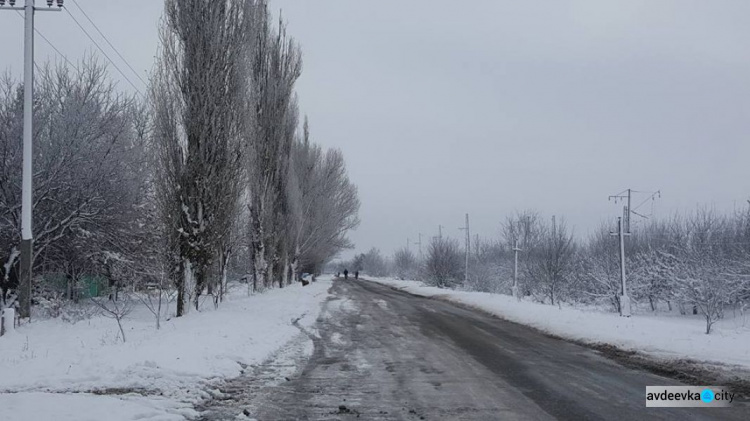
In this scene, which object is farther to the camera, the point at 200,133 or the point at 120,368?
the point at 200,133

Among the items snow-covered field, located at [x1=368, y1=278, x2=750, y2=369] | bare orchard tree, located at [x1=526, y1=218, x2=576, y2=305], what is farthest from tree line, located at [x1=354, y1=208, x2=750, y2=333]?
snow-covered field, located at [x1=368, y1=278, x2=750, y2=369]

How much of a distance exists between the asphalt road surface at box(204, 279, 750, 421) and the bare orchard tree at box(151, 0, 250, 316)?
5869mm

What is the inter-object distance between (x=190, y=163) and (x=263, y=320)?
5.25 meters

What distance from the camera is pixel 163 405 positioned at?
6.45 metres

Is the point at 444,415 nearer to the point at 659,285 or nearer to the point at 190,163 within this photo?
the point at 190,163

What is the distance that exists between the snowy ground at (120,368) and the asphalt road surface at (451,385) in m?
0.58

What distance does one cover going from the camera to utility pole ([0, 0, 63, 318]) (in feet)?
41.7

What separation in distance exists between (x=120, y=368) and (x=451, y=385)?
463 centimetres

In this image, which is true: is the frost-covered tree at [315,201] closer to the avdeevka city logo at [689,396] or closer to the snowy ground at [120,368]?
the snowy ground at [120,368]

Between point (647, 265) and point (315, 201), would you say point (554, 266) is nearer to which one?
point (647, 265)

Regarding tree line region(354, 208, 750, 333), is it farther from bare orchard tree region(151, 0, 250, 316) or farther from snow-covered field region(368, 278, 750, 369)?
bare orchard tree region(151, 0, 250, 316)

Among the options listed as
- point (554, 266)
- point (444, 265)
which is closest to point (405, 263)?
point (444, 265)

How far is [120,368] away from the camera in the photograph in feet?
25.4

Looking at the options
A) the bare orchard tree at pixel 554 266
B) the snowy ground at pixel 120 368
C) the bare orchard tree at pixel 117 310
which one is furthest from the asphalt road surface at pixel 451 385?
the bare orchard tree at pixel 554 266
